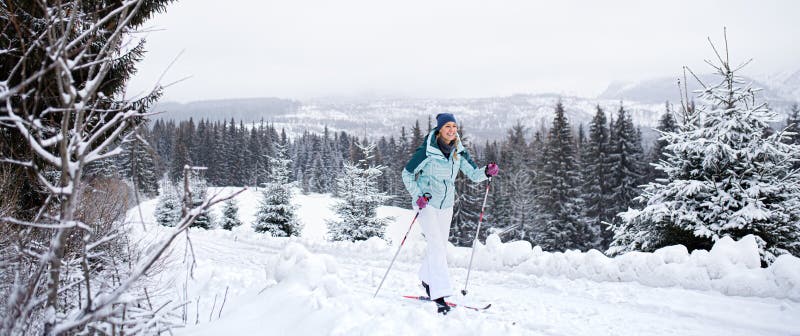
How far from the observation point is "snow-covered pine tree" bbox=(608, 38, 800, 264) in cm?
757

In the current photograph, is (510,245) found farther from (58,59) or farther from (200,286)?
(58,59)

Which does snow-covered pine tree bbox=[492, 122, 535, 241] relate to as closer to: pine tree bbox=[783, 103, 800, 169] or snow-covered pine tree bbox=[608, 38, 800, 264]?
pine tree bbox=[783, 103, 800, 169]

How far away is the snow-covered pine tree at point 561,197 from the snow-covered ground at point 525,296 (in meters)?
22.5

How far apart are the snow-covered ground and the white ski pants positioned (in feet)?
1.00

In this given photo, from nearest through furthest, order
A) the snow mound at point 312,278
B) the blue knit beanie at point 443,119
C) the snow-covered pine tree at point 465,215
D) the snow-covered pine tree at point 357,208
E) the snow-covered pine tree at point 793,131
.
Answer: the snow mound at point 312,278 → the blue knit beanie at point 443,119 → the snow-covered pine tree at point 793,131 → the snow-covered pine tree at point 357,208 → the snow-covered pine tree at point 465,215

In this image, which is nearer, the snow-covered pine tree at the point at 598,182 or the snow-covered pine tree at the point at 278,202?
the snow-covered pine tree at the point at 278,202

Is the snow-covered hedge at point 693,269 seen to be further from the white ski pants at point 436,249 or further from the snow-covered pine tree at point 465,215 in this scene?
the snow-covered pine tree at point 465,215

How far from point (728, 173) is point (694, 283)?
3.71m

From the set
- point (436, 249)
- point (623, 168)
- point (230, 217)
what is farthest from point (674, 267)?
point (623, 168)

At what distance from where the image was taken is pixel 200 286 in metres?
5.76

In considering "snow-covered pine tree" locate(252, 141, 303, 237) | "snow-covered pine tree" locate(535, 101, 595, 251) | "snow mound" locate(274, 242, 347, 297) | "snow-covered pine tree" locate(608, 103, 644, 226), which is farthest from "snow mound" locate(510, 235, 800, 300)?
"snow-covered pine tree" locate(608, 103, 644, 226)

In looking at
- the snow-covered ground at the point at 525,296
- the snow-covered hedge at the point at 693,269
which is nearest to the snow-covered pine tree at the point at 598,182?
the snow-covered hedge at the point at 693,269

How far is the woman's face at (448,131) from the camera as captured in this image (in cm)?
500

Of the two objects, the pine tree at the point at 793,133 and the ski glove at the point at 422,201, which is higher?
the pine tree at the point at 793,133
